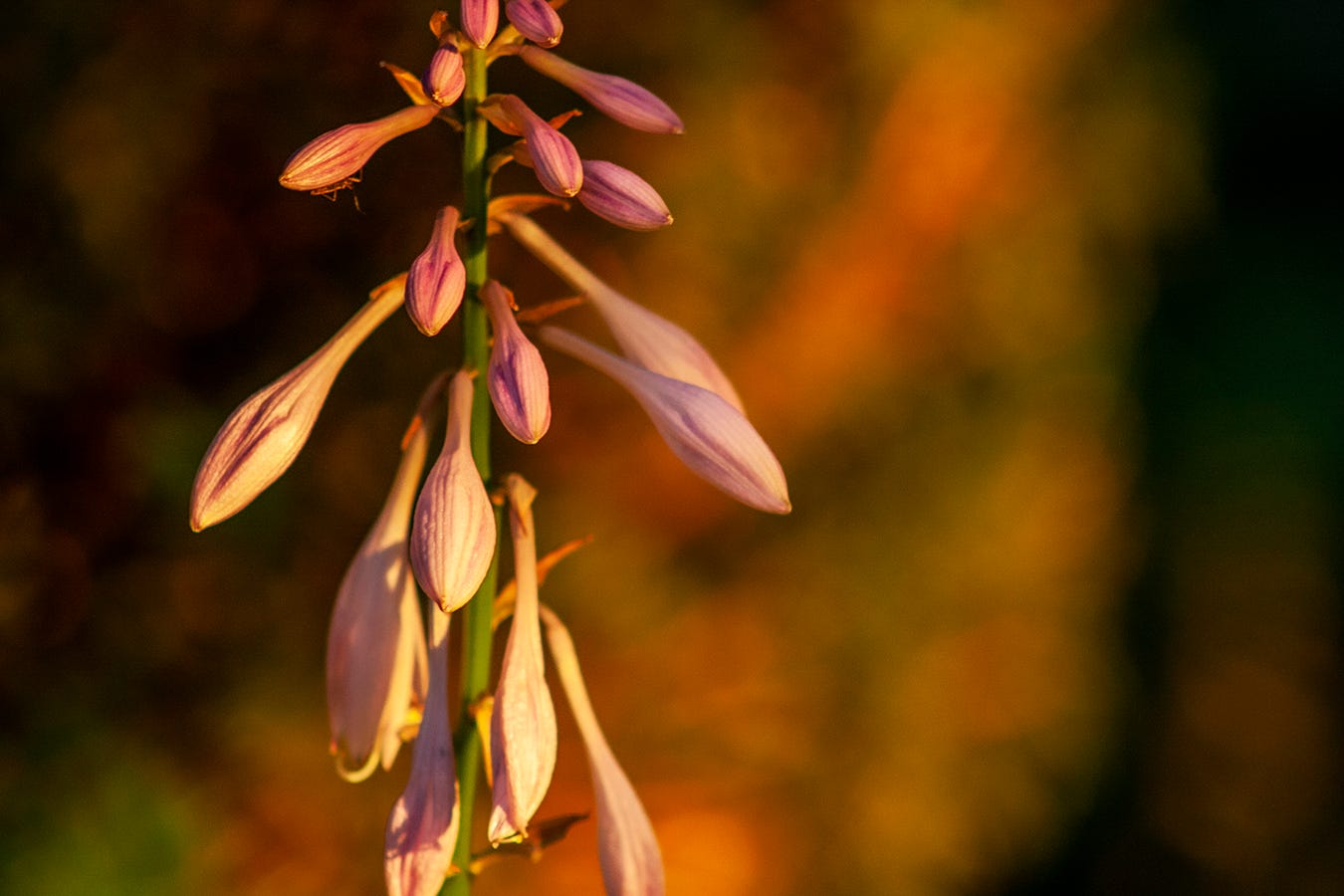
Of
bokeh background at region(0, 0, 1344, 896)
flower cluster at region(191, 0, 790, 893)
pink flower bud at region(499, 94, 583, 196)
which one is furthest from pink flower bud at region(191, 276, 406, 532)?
bokeh background at region(0, 0, 1344, 896)

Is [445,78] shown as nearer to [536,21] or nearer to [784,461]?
[536,21]

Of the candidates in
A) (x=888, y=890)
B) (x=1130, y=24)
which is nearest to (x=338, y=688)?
(x=888, y=890)

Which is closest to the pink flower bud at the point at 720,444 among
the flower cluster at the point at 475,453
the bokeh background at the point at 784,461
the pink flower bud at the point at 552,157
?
the flower cluster at the point at 475,453

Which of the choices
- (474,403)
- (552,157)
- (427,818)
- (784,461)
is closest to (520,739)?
(427,818)

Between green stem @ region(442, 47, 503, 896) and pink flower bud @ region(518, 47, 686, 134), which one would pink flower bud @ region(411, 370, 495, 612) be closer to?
green stem @ region(442, 47, 503, 896)

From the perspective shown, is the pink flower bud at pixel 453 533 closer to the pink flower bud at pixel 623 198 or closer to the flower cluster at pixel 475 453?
the flower cluster at pixel 475 453

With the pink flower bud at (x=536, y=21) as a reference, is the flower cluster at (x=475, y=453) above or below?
below

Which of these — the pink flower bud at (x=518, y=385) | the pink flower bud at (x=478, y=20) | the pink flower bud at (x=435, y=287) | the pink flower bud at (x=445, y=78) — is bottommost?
the pink flower bud at (x=518, y=385)
